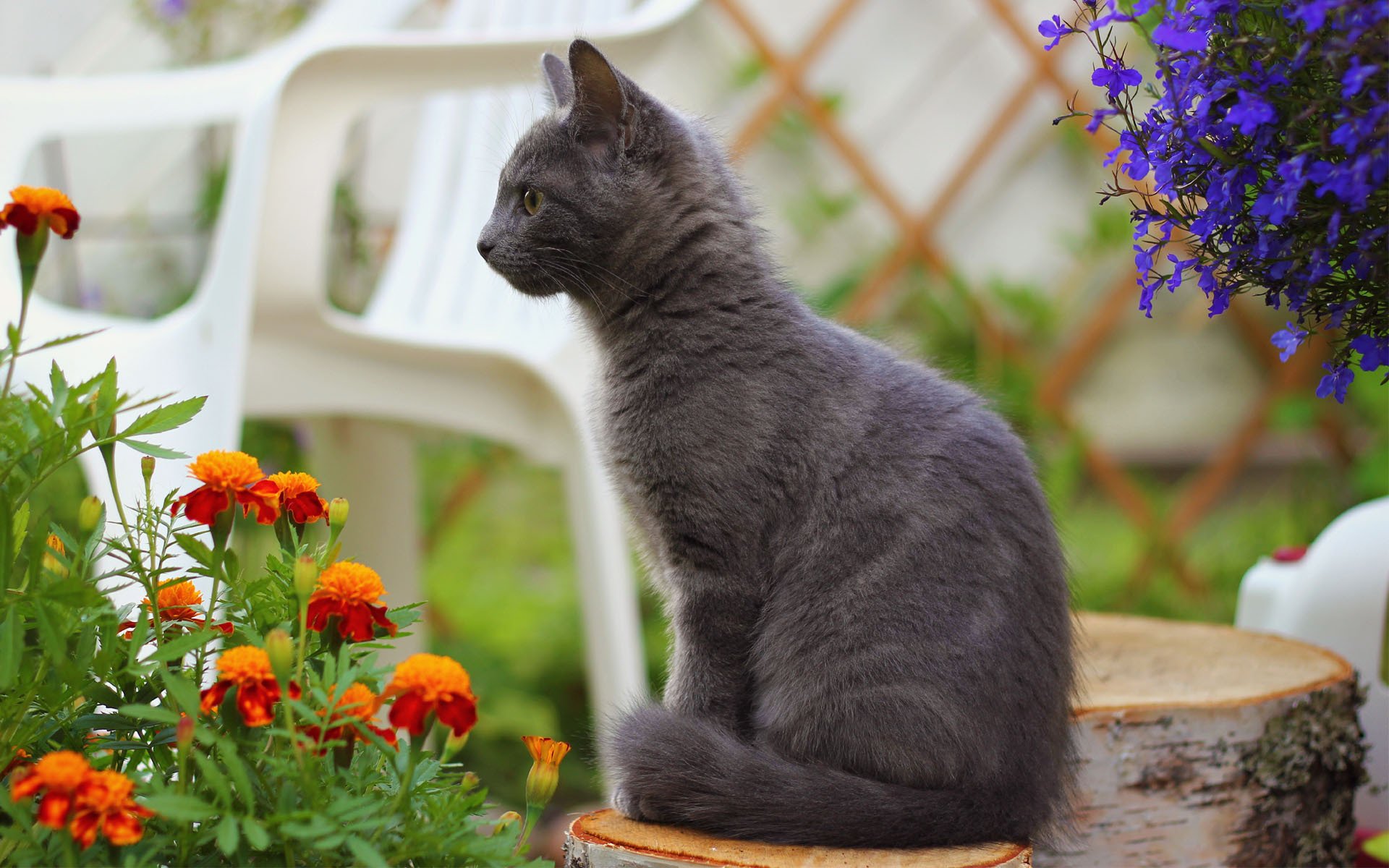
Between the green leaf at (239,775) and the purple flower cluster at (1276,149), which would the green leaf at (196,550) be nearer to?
the green leaf at (239,775)

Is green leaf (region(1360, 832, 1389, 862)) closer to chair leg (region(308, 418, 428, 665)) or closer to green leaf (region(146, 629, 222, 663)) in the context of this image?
green leaf (region(146, 629, 222, 663))

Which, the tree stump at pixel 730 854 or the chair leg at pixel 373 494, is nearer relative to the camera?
the tree stump at pixel 730 854

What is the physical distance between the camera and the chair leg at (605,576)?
1.74 metres

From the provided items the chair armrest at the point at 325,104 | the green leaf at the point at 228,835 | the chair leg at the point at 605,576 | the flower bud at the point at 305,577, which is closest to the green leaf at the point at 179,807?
the green leaf at the point at 228,835

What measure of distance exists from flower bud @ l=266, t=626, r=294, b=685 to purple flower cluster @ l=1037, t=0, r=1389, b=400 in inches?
22.3

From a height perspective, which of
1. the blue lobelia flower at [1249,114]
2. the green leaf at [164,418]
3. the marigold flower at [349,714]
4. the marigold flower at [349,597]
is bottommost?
the marigold flower at [349,714]

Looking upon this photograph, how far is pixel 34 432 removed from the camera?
660 millimetres

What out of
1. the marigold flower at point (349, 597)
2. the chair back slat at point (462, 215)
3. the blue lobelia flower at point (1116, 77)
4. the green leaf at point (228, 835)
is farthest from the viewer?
the chair back slat at point (462, 215)

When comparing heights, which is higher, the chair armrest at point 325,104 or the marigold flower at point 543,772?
the chair armrest at point 325,104

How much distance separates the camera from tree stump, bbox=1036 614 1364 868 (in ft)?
3.71

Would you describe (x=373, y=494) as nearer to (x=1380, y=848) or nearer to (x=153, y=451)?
(x=153, y=451)

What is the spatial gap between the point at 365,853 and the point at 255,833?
53 millimetres

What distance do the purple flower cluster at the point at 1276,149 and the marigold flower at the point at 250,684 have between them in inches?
23.4

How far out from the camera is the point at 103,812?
0.59m
